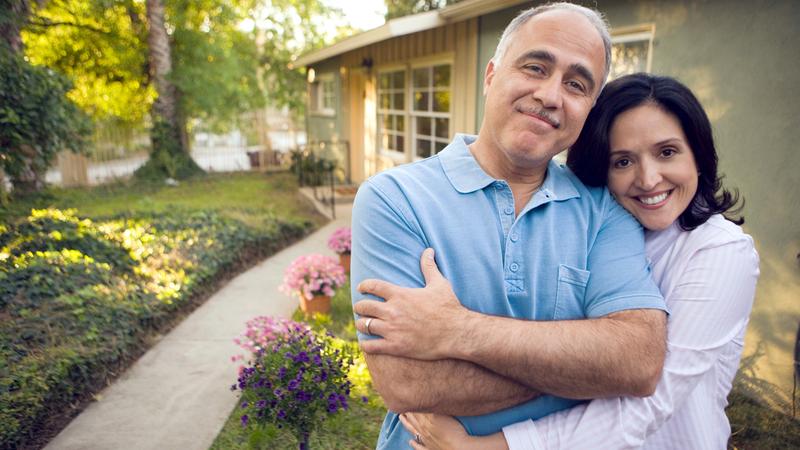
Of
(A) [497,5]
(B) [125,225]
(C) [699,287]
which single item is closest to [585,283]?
(C) [699,287]

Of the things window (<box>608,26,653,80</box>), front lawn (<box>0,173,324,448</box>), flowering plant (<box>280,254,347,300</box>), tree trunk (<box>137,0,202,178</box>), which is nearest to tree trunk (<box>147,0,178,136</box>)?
tree trunk (<box>137,0,202,178</box>)

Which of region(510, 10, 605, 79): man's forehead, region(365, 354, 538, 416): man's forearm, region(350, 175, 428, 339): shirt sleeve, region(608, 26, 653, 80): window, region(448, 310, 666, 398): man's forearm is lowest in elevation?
region(365, 354, 538, 416): man's forearm

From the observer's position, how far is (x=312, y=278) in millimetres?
4547

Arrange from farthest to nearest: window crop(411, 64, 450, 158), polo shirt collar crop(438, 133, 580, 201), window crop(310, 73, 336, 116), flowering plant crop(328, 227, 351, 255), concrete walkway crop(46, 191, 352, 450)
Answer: window crop(310, 73, 336, 116) < window crop(411, 64, 450, 158) < flowering plant crop(328, 227, 351, 255) < concrete walkway crop(46, 191, 352, 450) < polo shirt collar crop(438, 133, 580, 201)

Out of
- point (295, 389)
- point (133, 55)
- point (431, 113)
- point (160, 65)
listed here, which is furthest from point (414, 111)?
point (133, 55)

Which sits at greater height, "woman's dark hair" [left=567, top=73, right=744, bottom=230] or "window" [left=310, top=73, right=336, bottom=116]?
"window" [left=310, top=73, right=336, bottom=116]

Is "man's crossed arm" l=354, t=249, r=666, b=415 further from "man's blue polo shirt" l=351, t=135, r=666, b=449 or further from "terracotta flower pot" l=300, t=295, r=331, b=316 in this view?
"terracotta flower pot" l=300, t=295, r=331, b=316

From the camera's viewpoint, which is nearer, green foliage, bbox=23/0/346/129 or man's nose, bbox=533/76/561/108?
man's nose, bbox=533/76/561/108

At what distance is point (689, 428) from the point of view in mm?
1330

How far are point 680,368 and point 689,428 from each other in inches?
7.9

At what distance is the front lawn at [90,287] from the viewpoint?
304 cm

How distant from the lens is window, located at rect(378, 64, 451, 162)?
25.8ft

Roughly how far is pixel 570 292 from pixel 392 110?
8.75 metres

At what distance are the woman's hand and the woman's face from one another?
0.76 meters
